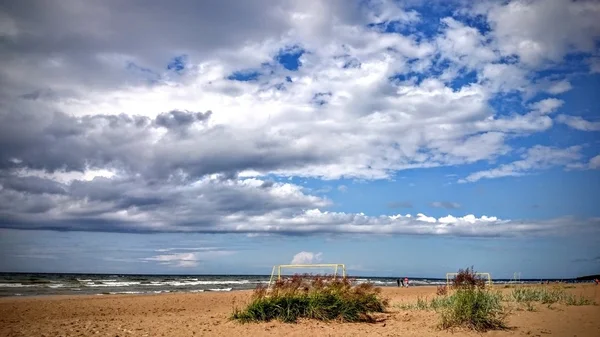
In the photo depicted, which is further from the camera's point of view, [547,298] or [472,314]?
[547,298]

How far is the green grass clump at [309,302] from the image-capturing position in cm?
1464

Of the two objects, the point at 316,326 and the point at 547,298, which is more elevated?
the point at 547,298

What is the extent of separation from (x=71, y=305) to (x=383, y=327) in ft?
56.2

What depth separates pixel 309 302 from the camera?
15.1m

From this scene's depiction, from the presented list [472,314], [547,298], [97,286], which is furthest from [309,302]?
[97,286]

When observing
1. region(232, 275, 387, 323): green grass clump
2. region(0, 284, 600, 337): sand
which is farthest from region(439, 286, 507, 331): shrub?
region(232, 275, 387, 323): green grass clump

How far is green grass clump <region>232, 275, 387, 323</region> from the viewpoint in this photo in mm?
14641

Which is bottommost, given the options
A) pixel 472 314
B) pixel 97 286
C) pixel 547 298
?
pixel 97 286

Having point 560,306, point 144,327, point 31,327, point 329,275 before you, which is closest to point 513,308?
point 560,306

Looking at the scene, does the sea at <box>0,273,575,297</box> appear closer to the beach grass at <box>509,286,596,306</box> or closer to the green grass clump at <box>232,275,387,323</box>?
the green grass clump at <box>232,275,387,323</box>

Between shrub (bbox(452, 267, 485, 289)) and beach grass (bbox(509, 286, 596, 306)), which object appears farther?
beach grass (bbox(509, 286, 596, 306))

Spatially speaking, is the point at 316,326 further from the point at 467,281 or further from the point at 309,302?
the point at 467,281

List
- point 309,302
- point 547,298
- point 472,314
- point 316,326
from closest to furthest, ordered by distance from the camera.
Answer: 1. point 472,314
2. point 316,326
3. point 309,302
4. point 547,298

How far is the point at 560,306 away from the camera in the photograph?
1814 centimetres
